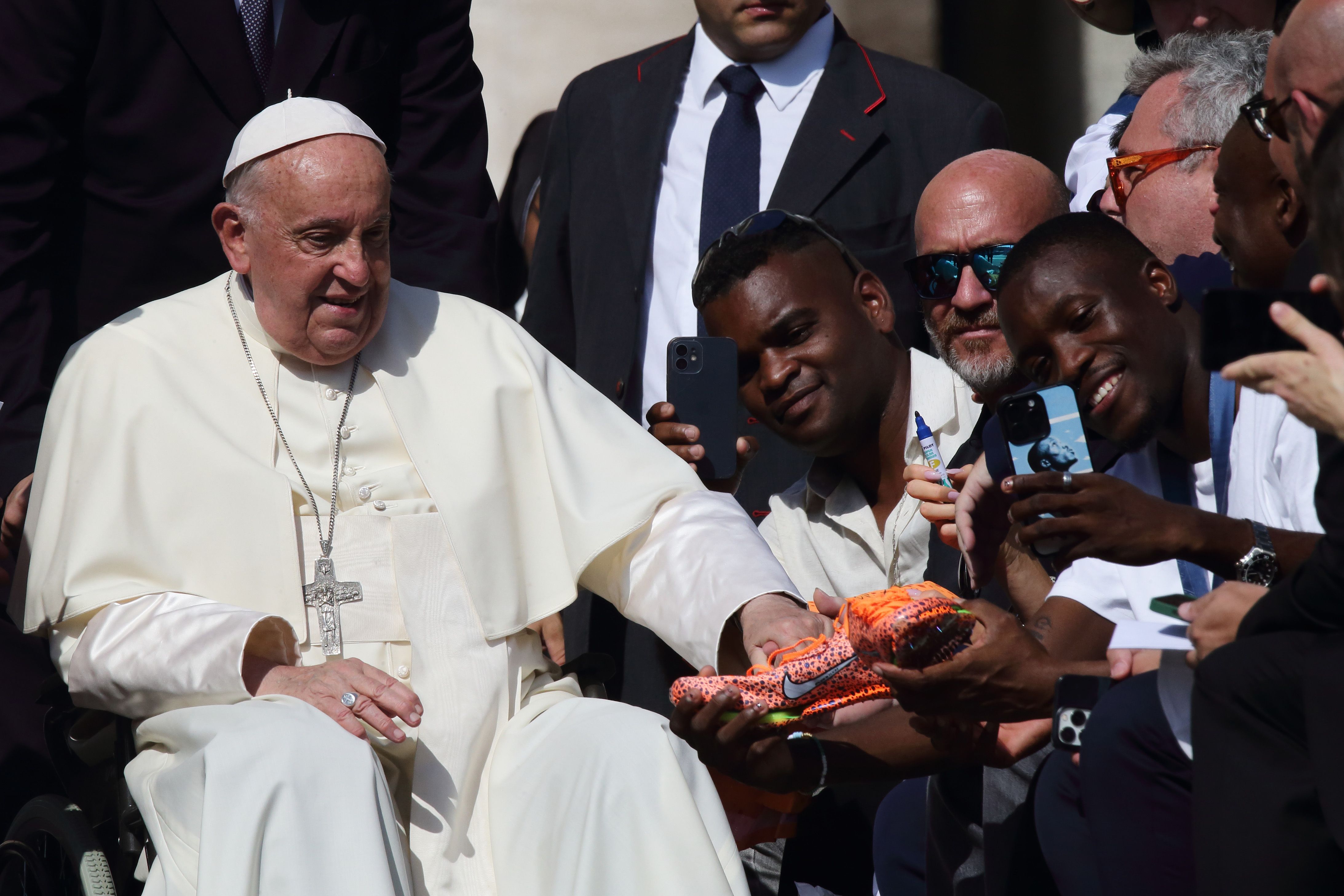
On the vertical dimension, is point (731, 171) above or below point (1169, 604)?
above

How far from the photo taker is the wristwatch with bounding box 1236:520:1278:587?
9.12 ft

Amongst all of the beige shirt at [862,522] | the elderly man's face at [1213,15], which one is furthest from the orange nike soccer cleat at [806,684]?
the elderly man's face at [1213,15]

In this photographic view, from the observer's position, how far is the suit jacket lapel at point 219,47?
467 cm

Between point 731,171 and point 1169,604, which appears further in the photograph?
point 731,171

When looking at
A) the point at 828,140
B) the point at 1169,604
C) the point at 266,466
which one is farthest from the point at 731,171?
the point at 1169,604

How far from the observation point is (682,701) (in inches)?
129

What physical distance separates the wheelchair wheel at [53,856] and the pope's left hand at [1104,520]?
6.85 ft

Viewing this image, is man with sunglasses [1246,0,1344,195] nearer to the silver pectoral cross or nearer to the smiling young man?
the smiling young man

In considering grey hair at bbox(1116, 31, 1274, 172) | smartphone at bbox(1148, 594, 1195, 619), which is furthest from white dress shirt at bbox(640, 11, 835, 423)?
smartphone at bbox(1148, 594, 1195, 619)

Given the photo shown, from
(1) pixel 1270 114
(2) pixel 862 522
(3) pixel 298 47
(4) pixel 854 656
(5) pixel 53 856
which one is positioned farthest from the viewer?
(3) pixel 298 47

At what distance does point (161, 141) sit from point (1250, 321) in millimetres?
3250

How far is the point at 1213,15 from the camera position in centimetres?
454

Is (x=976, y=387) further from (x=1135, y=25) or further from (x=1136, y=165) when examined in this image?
(x=1135, y=25)

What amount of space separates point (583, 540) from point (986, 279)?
1310 millimetres
